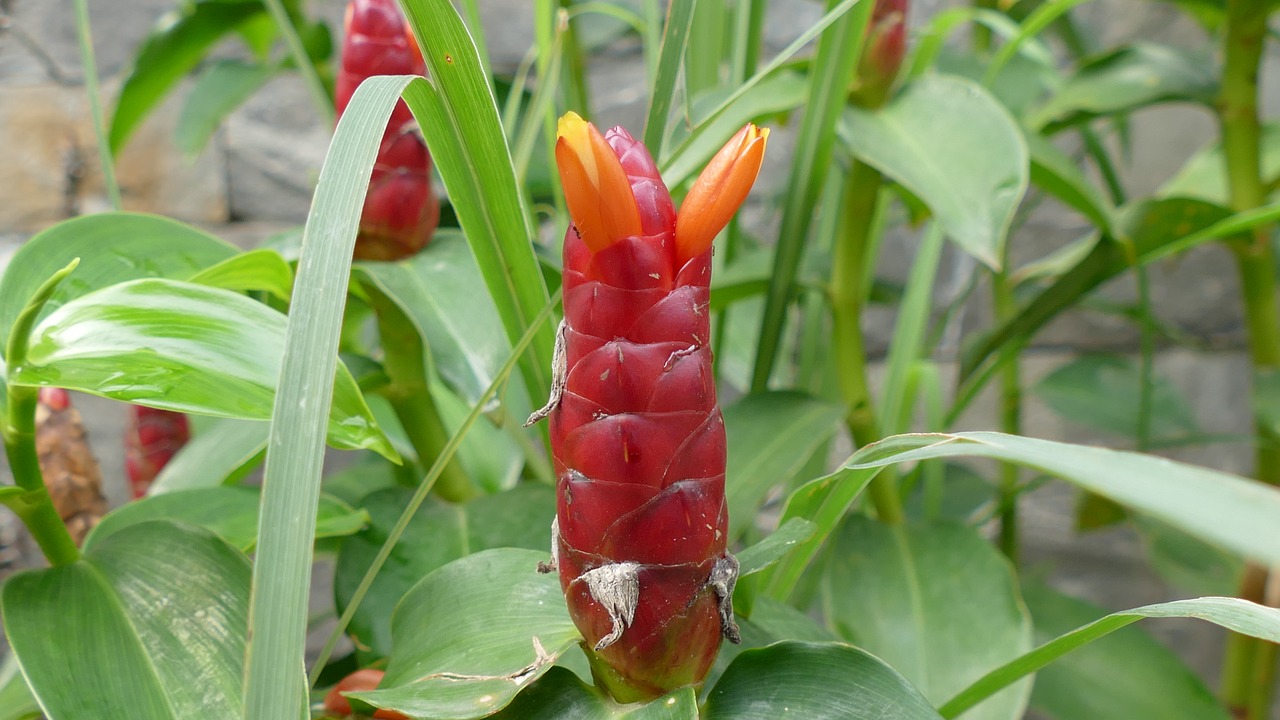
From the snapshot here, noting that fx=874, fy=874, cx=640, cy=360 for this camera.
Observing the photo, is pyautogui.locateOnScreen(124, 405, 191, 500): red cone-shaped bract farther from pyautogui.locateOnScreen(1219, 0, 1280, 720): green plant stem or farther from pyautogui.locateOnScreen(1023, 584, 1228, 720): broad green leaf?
pyautogui.locateOnScreen(1219, 0, 1280, 720): green plant stem

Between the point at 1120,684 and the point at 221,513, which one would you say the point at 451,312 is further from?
the point at 1120,684

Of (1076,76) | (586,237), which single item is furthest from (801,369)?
(586,237)

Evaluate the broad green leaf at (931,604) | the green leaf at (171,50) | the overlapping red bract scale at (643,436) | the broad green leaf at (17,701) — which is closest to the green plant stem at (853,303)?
the broad green leaf at (931,604)

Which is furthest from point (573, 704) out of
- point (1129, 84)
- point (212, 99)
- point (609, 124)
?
point (609, 124)

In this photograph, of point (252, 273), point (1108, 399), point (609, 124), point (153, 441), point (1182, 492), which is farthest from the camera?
point (609, 124)

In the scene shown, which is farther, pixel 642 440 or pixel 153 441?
pixel 153 441

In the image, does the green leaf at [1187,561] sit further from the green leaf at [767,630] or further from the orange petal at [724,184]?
the orange petal at [724,184]

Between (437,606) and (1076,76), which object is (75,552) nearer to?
(437,606)

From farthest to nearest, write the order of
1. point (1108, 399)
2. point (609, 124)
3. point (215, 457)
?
point (609, 124), point (1108, 399), point (215, 457)
